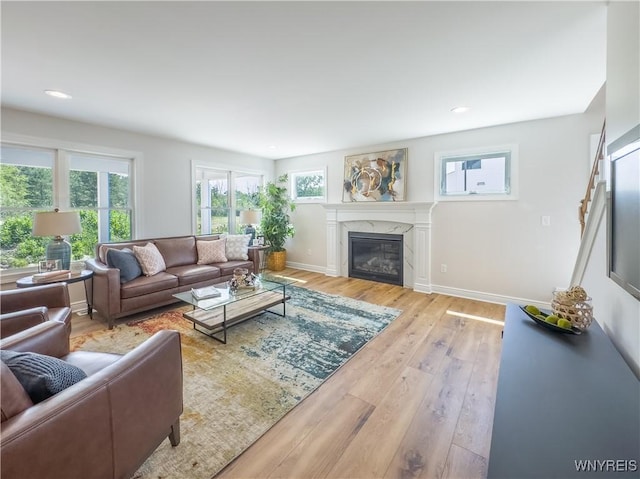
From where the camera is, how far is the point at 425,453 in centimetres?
150

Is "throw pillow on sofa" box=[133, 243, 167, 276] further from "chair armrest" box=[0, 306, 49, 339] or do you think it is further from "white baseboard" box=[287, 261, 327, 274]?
"white baseboard" box=[287, 261, 327, 274]

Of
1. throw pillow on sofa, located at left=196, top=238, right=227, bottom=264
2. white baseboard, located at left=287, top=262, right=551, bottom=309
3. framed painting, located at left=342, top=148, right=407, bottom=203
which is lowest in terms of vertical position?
white baseboard, located at left=287, top=262, right=551, bottom=309

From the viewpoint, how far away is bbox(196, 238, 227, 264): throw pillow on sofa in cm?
439

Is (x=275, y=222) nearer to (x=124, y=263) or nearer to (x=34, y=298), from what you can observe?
(x=124, y=263)

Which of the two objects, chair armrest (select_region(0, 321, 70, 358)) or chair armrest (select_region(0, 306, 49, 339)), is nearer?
chair armrest (select_region(0, 321, 70, 358))

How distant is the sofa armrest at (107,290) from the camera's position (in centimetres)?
302

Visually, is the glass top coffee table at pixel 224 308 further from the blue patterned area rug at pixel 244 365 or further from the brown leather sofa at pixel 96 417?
the brown leather sofa at pixel 96 417

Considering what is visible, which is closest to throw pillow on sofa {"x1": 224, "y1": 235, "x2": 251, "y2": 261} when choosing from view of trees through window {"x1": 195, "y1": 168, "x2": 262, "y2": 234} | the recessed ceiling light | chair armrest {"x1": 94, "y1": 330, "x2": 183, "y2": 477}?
view of trees through window {"x1": 195, "y1": 168, "x2": 262, "y2": 234}

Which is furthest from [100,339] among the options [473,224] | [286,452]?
[473,224]

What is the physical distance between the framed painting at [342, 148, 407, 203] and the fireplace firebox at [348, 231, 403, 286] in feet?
2.22

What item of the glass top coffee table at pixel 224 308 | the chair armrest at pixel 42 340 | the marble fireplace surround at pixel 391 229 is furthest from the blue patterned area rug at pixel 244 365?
the marble fireplace surround at pixel 391 229

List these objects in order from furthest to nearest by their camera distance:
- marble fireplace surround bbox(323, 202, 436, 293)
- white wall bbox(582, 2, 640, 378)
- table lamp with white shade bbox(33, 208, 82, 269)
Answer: marble fireplace surround bbox(323, 202, 436, 293) → table lamp with white shade bbox(33, 208, 82, 269) → white wall bbox(582, 2, 640, 378)

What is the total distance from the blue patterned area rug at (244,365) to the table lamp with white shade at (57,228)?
3.30 feet

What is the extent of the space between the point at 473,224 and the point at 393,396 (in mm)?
2966
